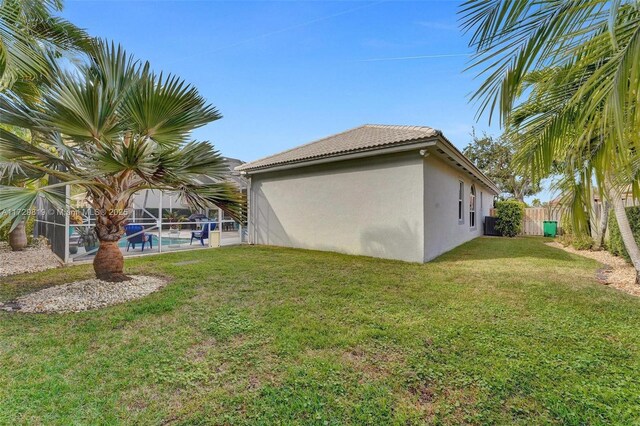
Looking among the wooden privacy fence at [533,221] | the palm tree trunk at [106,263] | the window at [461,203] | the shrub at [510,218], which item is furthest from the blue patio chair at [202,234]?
the wooden privacy fence at [533,221]

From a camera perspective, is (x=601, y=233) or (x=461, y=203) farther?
(x=461, y=203)

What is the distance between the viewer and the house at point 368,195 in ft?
29.5

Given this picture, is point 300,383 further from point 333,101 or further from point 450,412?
point 333,101

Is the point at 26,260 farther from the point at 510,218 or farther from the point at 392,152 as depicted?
the point at 510,218

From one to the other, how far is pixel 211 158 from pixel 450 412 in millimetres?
5524

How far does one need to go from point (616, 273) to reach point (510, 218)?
1213 centimetres

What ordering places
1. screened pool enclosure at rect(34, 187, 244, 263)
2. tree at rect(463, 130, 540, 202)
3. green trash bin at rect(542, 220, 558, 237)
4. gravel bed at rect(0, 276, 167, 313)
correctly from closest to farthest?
gravel bed at rect(0, 276, 167, 313), screened pool enclosure at rect(34, 187, 244, 263), green trash bin at rect(542, 220, 558, 237), tree at rect(463, 130, 540, 202)

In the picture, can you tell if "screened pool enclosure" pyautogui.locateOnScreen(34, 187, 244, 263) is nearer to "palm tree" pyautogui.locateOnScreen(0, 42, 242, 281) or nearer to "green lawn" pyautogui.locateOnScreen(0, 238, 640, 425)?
"palm tree" pyautogui.locateOnScreen(0, 42, 242, 281)

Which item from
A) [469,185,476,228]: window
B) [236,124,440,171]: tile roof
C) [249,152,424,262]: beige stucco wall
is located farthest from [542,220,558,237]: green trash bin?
[249,152,424,262]: beige stucco wall

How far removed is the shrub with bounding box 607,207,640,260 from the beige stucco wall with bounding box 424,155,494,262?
16.6 feet

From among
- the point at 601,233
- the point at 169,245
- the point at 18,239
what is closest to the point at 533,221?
the point at 601,233

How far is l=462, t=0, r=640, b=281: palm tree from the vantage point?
2293mm

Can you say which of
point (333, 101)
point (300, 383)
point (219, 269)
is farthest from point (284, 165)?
point (300, 383)

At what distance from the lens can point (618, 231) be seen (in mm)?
9656
